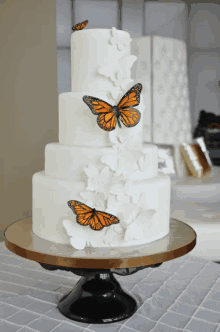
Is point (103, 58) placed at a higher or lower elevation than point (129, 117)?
higher

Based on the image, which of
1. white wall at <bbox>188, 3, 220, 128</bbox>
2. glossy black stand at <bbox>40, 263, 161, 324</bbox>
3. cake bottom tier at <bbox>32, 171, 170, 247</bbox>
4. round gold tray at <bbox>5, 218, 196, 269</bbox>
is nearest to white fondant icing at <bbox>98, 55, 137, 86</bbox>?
cake bottom tier at <bbox>32, 171, 170, 247</bbox>

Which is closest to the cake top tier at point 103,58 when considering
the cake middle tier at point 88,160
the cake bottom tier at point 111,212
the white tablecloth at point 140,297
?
the cake middle tier at point 88,160

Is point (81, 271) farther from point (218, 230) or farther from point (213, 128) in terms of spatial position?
point (213, 128)

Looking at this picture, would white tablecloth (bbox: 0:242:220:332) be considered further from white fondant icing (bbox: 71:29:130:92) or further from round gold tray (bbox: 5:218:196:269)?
white fondant icing (bbox: 71:29:130:92)

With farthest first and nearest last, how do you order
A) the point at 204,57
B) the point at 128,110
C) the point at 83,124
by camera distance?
the point at 204,57 < the point at 83,124 < the point at 128,110

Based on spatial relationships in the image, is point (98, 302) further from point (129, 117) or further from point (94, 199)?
point (129, 117)

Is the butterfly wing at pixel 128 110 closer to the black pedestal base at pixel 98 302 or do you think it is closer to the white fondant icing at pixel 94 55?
the white fondant icing at pixel 94 55

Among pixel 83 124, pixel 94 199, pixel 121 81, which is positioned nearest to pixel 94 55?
pixel 121 81
